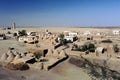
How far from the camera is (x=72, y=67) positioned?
3198 cm

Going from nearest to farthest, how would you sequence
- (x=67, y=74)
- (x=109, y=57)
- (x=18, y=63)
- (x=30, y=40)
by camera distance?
(x=67, y=74), (x=18, y=63), (x=109, y=57), (x=30, y=40)

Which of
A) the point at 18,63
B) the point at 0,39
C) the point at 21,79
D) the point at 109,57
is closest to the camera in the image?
the point at 21,79

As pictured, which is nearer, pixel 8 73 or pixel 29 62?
pixel 8 73

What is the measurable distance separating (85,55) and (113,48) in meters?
10.0

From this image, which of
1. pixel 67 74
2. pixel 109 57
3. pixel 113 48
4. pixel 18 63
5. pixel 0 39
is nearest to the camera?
pixel 67 74

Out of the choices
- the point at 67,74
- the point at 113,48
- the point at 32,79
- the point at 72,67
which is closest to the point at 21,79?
the point at 32,79

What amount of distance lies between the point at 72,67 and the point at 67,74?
3624 mm

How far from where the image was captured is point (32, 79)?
26297mm

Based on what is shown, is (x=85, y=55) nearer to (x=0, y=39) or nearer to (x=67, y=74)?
(x=67, y=74)

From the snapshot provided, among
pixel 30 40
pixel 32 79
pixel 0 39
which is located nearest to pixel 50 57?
pixel 32 79

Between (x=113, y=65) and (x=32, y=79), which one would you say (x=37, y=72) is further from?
(x=113, y=65)

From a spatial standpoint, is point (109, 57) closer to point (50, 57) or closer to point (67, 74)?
point (50, 57)

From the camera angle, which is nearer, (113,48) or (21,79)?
(21,79)

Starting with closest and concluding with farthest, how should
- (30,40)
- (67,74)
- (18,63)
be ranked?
(67,74), (18,63), (30,40)
